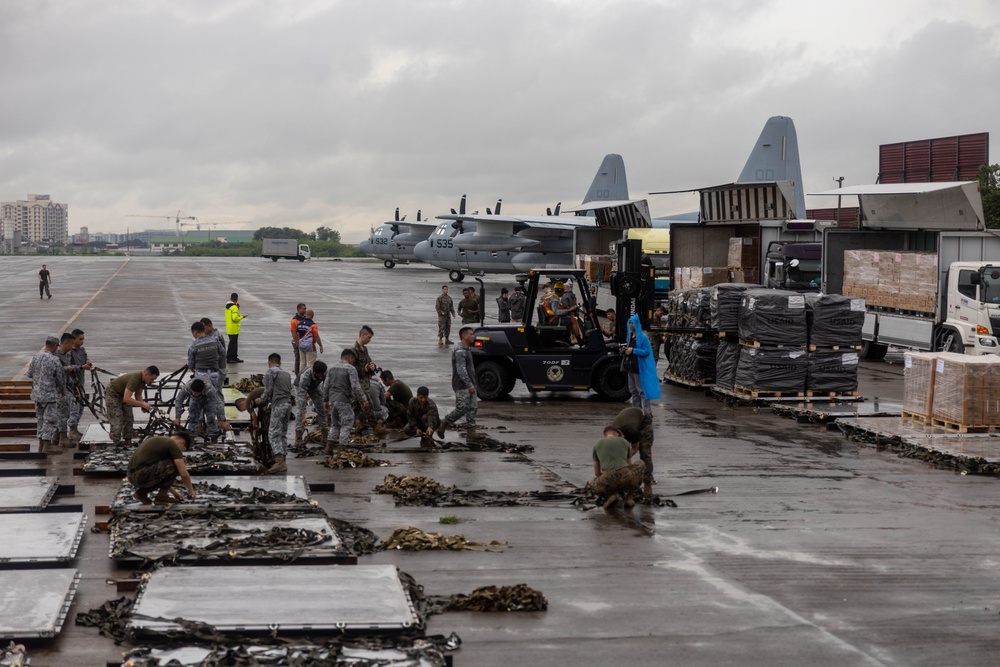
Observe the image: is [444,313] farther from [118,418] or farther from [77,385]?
[118,418]

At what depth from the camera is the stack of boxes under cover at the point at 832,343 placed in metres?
20.7

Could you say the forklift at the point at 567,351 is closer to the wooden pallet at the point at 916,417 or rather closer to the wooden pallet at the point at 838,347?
the wooden pallet at the point at 838,347

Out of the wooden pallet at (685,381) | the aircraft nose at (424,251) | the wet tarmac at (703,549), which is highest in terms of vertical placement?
the aircraft nose at (424,251)

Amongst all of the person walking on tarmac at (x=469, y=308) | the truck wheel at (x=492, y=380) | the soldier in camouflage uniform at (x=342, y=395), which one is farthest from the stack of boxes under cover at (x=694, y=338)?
the soldier in camouflage uniform at (x=342, y=395)

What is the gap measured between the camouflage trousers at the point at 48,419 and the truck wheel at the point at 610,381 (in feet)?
31.8

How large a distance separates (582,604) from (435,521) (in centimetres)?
314

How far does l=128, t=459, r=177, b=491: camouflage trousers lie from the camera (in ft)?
37.6

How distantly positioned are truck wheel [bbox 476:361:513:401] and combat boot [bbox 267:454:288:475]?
7289mm

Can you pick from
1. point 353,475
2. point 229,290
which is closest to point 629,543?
point 353,475

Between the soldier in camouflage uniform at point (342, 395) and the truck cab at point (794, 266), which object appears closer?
the soldier in camouflage uniform at point (342, 395)

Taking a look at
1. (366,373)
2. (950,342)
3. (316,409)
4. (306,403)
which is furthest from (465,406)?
(950,342)

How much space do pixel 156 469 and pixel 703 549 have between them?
572 centimetres

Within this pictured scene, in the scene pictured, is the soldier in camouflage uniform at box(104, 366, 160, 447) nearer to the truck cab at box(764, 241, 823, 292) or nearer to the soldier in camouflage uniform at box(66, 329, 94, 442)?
the soldier in camouflage uniform at box(66, 329, 94, 442)

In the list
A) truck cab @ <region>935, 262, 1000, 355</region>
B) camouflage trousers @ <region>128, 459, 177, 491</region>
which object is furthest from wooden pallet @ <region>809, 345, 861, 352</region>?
camouflage trousers @ <region>128, 459, 177, 491</region>
